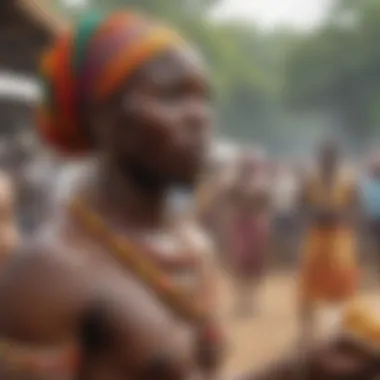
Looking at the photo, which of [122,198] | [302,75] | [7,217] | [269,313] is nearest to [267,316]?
[269,313]

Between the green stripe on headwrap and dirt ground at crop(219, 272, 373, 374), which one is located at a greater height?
dirt ground at crop(219, 272, 373, 374)

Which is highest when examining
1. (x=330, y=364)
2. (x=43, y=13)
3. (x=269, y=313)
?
Answer: (x=269, y=313)

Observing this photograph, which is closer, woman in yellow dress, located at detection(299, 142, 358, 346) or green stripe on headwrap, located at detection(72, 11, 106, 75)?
green stripe on headwrap, located at detection(72, 11, 106, 75)

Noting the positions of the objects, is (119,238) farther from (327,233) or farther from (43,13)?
(327,233)

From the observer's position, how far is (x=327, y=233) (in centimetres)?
203

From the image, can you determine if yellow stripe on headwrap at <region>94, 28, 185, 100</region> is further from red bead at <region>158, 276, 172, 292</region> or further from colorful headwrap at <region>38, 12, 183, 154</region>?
red bead at <region>158, 276, 172, 292</region>

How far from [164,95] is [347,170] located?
4.19ft

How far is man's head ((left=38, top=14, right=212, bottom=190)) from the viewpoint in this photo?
75cm

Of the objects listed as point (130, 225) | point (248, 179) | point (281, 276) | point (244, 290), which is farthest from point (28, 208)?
point (281, 276)

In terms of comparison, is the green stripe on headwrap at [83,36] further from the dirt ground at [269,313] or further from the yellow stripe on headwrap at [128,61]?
the dirt ground at [269,313]

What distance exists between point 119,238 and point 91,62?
0.43 ft

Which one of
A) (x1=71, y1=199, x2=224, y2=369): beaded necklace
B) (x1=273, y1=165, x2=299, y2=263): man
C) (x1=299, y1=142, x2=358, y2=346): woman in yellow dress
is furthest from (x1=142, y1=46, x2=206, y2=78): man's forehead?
(x1=299, y1=142, x2=358, y2=346): woman in yellow dress

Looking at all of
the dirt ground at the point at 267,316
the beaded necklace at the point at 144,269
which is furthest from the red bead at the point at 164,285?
the dirt ground at the point at 267,316

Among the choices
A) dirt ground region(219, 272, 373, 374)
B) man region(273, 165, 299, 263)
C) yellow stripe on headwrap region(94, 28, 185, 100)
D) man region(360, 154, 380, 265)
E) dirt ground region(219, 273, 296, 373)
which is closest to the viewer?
yellow stripe on headwrap region(94, 28, 185, 100)
